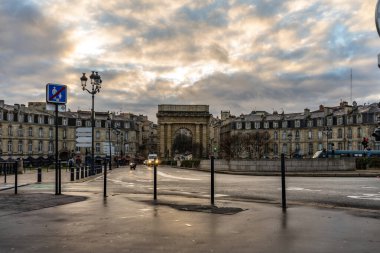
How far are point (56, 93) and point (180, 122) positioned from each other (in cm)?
10160

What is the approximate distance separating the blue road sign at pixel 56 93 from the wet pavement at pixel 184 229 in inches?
188

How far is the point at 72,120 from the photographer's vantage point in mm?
113312

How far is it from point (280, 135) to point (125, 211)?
111m

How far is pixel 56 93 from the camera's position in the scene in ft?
47.9

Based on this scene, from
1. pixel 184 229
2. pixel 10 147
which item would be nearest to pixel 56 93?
pixel 184 229

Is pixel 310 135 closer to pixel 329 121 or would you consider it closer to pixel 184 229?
pixel 329 121

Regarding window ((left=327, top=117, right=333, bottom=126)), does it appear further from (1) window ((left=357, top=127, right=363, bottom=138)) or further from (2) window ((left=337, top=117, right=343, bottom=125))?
(1) window ((left=357, top=127, right=363, bottom=138))

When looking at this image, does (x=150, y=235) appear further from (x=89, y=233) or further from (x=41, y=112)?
(x=41, y=112)

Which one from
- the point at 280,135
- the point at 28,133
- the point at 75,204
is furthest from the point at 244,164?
the point at 280,135

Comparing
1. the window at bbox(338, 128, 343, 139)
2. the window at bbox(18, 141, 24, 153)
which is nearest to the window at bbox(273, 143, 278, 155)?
the window at bbox(338, 128, 343, 139)

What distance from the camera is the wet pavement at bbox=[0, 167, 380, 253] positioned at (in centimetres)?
592

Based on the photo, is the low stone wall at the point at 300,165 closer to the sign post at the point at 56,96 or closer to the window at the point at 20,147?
the sign post at the point at 56,96

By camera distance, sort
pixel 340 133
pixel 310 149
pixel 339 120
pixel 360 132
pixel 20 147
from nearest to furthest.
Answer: pixel 360 132 < pixel 20 147 < pixel 340 133 < pixel 339 120 < pixel 310 149

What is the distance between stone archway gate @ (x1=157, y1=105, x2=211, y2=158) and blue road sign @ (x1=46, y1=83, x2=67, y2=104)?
10051 centimetres
